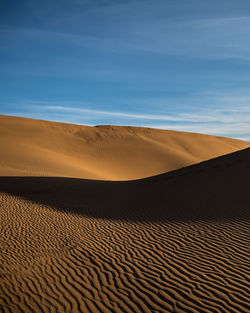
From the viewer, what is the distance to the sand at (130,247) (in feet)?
15.2

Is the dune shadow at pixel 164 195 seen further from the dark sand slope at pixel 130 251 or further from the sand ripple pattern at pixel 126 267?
the sand ripple pattern at pixel 126 267

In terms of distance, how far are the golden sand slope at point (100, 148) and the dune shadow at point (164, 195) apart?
24.7 feet

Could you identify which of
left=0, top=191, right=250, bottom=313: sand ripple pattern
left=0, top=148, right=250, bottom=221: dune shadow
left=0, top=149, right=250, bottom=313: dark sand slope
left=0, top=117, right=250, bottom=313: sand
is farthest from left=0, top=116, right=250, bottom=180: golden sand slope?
left=0, top=191, right=250, bottom=313: sand ripple pattern

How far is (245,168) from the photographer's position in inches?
566

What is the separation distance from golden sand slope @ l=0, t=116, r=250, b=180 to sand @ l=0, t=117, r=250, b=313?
12209 mm

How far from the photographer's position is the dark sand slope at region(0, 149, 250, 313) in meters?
4.62

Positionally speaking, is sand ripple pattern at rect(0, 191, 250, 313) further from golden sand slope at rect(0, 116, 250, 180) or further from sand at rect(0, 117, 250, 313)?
golden sand slope at rect(0, 116, 250, 180)

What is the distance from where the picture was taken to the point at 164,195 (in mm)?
13281

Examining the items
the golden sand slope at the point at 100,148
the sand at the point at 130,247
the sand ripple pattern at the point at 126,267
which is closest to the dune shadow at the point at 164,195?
the sand at the point at 130,247

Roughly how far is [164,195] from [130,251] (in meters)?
6.77

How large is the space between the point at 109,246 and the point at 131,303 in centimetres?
285

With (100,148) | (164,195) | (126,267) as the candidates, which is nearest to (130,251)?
(126,267)

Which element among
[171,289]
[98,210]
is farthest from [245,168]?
[171,289]

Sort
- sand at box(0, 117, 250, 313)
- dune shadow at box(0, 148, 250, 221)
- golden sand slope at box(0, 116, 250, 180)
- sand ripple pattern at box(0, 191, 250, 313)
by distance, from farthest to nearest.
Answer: golden sand slope at box(0, 116, 250, 180)
dune shadow at box(0, 148, 250, 221)
sand at box(0, 117, 250, 313)
sand ripple pattern at box(0, 191, 250, 313)
